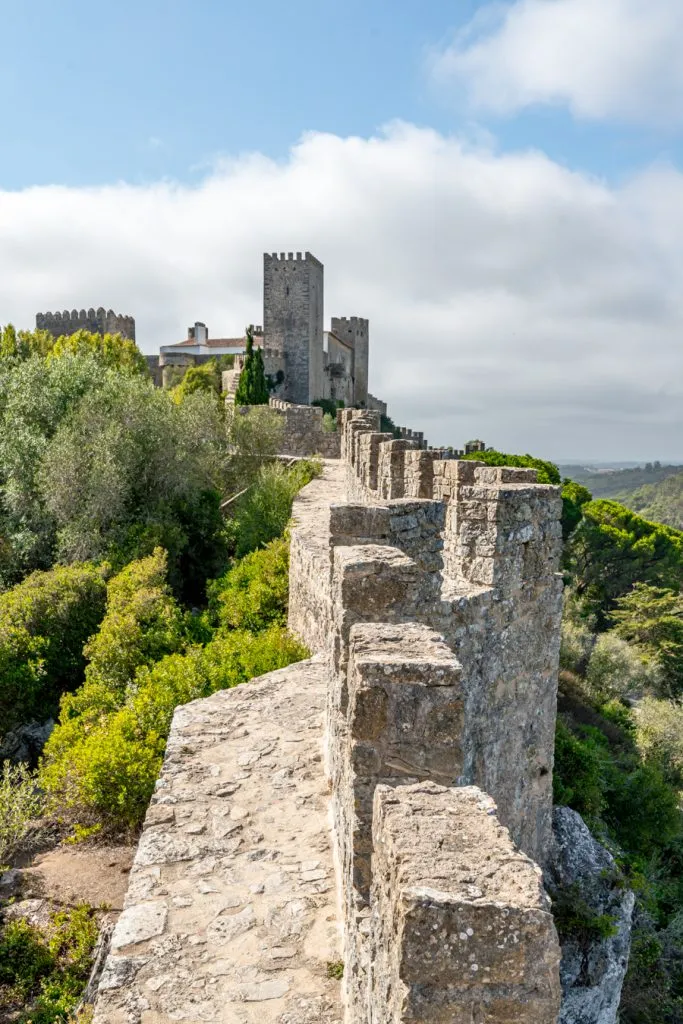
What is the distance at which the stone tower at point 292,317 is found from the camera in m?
48.1

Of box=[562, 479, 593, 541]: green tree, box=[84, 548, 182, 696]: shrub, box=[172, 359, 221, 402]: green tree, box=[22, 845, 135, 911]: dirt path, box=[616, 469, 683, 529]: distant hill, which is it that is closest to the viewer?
box=[22, 845, 135, 911]: dirt path

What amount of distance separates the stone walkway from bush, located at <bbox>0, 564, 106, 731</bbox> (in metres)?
6.12

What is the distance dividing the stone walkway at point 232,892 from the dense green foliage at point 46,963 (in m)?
1.33

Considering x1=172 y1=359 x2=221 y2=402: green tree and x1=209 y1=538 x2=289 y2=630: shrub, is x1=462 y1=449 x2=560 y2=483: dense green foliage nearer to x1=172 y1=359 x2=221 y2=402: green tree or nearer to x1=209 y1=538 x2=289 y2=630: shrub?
x1=209 y1=538 x2=289 y2=630: shrub

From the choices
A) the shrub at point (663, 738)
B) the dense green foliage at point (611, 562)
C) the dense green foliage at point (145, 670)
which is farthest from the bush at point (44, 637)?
the dense green foliage at point (611, 562)

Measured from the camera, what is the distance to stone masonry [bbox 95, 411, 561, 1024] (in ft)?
5.72

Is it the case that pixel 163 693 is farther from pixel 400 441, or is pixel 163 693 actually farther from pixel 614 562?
pixel 614 562

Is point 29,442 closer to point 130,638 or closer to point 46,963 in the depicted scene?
point 130,638

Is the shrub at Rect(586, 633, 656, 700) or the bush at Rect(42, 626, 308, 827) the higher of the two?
the bush at Rect(42, 626, 308, 827)

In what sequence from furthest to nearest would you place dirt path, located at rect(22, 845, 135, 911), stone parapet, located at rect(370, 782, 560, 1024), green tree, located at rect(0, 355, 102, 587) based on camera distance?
1. green tree, located at rect(0, 355, 102, 587)
2. dirt path, located at rect(22, 845, 135, 911)
3. stone parapet, located at rect(370, 782, 560, 1024)

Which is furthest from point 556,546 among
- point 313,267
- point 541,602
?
point 313,267

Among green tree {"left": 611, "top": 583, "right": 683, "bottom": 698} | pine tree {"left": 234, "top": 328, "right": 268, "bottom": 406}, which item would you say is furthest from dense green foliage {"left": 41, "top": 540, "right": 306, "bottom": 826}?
green tree {"left": 611, "top": 583, "right": 683, "bottom": 698}

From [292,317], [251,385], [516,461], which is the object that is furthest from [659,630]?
[292,317]

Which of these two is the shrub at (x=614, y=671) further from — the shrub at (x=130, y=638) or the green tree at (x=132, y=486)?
the shrub at (x=130, y=638)
